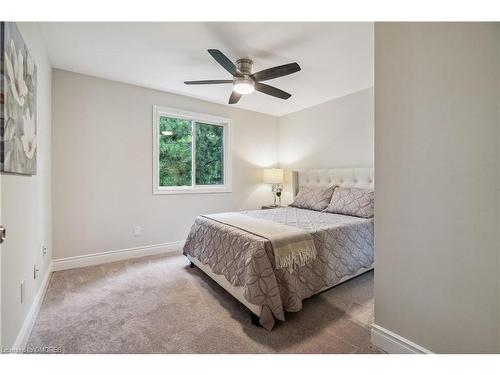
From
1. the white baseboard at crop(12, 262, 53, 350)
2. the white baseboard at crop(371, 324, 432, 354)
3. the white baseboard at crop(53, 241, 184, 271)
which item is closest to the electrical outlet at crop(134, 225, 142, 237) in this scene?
the white baseboard at crop(53, 241, 184, 271)

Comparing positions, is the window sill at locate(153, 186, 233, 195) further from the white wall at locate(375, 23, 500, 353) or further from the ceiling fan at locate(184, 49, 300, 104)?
the white wall at locate(375, 23, 500, 353)

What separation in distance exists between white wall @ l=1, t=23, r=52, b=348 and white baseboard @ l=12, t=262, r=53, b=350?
45 millimetres

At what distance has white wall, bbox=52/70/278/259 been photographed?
108 inches

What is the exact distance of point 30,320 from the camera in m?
1.62

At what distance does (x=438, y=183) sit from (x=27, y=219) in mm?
2597

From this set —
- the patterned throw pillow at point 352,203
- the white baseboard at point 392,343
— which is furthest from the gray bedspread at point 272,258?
the white baseboard at point 392,343

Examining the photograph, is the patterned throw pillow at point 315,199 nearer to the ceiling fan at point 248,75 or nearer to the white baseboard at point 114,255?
the ceiling fan at point 248,75

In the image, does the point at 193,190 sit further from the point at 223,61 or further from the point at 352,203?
the point at 352,203

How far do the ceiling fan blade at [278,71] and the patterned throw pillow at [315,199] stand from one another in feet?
6.14

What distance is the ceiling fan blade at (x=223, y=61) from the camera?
188 centimetres

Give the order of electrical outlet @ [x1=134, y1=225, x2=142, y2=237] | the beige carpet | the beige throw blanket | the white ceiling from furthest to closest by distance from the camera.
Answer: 1. electrical outlet @ [x1=134, y1=225, x2=142, y2=237]
2. the white ceiling
3. the beige throw blanket
4. the beige carpet

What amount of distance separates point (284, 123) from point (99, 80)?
312cm
